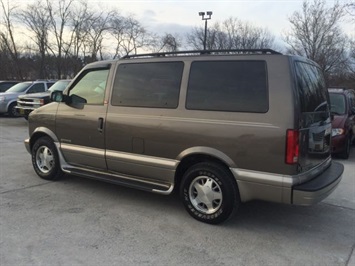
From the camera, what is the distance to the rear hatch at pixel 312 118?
3.86m

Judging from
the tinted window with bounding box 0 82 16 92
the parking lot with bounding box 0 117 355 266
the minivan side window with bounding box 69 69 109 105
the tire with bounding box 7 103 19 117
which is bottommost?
the parking lot with bounding box 0 117 355 266

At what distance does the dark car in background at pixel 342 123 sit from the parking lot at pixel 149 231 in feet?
9.48

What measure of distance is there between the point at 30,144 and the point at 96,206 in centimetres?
210

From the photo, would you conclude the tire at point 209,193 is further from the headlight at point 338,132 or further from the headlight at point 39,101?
the headlight at point 39,101

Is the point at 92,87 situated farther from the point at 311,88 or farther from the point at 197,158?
the point at 311,88

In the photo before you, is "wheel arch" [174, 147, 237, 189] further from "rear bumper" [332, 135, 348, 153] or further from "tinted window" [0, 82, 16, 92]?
"tinted window" [0, 82, 16, 92]

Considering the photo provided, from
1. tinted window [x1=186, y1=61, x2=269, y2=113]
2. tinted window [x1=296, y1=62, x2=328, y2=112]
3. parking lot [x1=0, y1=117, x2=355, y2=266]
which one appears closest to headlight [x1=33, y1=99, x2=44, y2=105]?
parking lot [x1=0, y1=117, x2=355, y2=266]

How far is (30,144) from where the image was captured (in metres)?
6.19

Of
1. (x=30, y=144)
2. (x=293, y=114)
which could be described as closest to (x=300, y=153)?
(x=293, y=114)

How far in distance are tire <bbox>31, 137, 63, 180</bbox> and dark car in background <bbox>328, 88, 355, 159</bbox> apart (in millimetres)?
6057

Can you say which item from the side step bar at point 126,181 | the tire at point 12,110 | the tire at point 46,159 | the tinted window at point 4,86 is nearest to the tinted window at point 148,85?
the side step bar at point 126,181

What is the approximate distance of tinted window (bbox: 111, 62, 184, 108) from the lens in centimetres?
453

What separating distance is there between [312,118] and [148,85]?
206cm

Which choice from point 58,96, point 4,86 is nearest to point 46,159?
point 58,96
